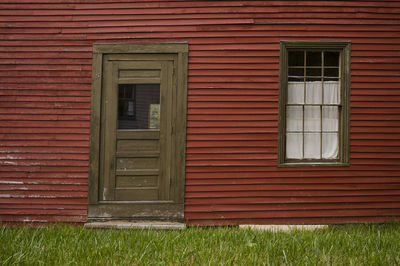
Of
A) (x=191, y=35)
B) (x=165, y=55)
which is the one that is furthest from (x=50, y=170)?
(x=191, y=35)

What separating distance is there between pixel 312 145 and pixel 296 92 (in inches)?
38.2

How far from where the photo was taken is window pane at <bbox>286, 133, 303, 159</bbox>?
5.68m

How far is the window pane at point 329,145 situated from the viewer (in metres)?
5.69

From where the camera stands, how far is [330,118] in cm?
570

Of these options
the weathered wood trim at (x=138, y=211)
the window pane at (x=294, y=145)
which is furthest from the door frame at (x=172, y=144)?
the window pane at (x=294, y=145)

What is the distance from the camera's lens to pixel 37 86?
18.2 ft

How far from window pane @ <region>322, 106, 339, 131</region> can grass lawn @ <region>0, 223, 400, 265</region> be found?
Answer: 2000 millimetres

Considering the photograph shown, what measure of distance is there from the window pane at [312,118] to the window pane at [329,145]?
0.20m

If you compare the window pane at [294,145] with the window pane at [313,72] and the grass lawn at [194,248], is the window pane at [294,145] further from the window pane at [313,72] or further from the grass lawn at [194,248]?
the grass lawn at [194,248]

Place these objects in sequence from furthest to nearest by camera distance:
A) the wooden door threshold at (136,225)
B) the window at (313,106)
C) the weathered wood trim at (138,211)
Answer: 1. the window at (313,106)
2. the weathered wood trim at (138,211)
3. the wooden door threshold at (136,225)

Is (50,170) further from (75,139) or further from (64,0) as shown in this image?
(64,0)

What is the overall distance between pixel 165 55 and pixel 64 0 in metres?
1.97

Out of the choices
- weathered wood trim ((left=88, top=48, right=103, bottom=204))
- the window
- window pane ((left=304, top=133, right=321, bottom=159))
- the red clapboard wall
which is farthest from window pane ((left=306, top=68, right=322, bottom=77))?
weathered wood trim ((left=88, top=48, right=103, bottom=204))

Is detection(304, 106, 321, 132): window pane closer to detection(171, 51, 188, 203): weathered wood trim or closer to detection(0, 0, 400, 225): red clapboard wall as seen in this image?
detection(0, 0, 400, 225): red clapboard wall
